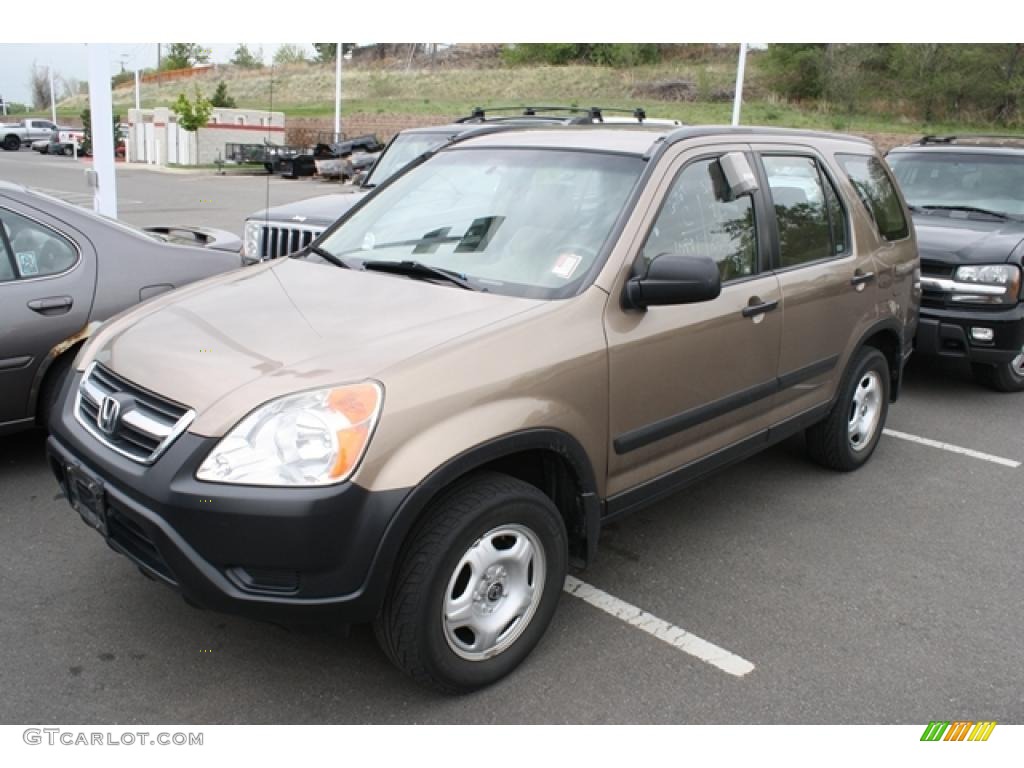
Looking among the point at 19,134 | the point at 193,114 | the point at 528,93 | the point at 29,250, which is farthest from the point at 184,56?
the point at 29,250

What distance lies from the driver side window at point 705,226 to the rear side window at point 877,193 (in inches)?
47.5

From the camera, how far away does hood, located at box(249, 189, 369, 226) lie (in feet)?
23.4

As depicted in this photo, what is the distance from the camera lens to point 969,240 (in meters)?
6.78

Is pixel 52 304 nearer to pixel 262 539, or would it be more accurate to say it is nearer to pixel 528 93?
pixel 262 539

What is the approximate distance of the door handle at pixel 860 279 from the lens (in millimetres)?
4629

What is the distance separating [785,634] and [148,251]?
3.82 m

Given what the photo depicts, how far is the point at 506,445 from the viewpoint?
2863 millimetres

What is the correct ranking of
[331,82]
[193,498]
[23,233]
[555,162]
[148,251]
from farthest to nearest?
[331,82] < [148,251] < [23,233] < [555,162] < [193,498]

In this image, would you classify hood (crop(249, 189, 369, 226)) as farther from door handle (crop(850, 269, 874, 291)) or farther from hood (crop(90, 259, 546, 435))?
door handle (crop(850, 269, 874, 291))

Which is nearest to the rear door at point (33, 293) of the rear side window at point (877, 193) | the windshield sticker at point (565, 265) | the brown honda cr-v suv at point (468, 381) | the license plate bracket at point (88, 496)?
the brown honda cr-v suv at point (468, 381)

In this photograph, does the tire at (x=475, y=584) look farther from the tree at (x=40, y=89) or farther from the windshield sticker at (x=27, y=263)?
the tree at (x=40, y=89)

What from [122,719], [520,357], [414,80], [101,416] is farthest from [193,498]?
[414,80]

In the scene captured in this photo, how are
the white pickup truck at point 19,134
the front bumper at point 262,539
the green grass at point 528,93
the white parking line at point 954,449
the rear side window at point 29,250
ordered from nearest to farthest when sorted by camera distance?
the front bumper at point 262,539 → the rear side window at point 29,250 → the white parking line at point 954,449 → the green grass at point 528,93 → the white pickup truck at point 19,134

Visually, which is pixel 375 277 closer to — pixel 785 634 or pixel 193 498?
pixel 193 498
